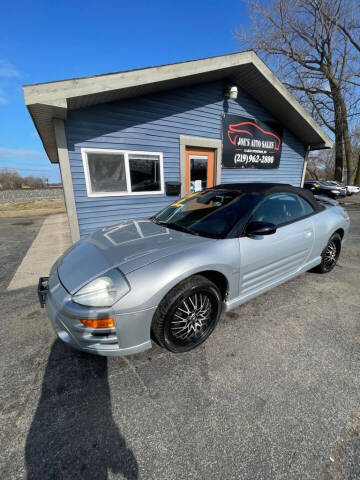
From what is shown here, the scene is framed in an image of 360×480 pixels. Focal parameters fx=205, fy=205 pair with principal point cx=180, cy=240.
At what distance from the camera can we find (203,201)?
110 inches

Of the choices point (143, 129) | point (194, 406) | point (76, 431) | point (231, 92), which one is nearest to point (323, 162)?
point (231, 92)

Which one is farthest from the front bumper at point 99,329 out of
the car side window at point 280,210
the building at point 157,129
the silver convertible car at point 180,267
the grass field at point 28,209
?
the grass field at point 28,209

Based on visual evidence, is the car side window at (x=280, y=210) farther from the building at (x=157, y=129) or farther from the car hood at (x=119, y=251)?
the building at (x=157, y=129)

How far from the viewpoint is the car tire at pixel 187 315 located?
1.73 meters

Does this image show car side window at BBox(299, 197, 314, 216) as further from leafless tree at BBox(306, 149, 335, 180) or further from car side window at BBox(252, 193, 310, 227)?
leafless tree at BBox(306, 149, 335, 180)

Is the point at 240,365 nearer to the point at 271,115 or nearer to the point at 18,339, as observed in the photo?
the point at 18,339

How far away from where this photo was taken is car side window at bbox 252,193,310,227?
241 cm

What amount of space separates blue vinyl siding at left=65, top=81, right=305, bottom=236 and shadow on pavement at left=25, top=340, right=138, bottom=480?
11.6 ft

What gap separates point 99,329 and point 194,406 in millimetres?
895

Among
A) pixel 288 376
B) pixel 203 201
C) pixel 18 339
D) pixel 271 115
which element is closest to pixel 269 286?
pixel 288 376

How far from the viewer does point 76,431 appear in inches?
52.8

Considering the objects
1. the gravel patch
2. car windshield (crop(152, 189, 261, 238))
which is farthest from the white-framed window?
the gravel patch

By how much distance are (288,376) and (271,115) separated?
7729 millimetres

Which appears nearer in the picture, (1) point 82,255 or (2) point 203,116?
(1) point 82,255
